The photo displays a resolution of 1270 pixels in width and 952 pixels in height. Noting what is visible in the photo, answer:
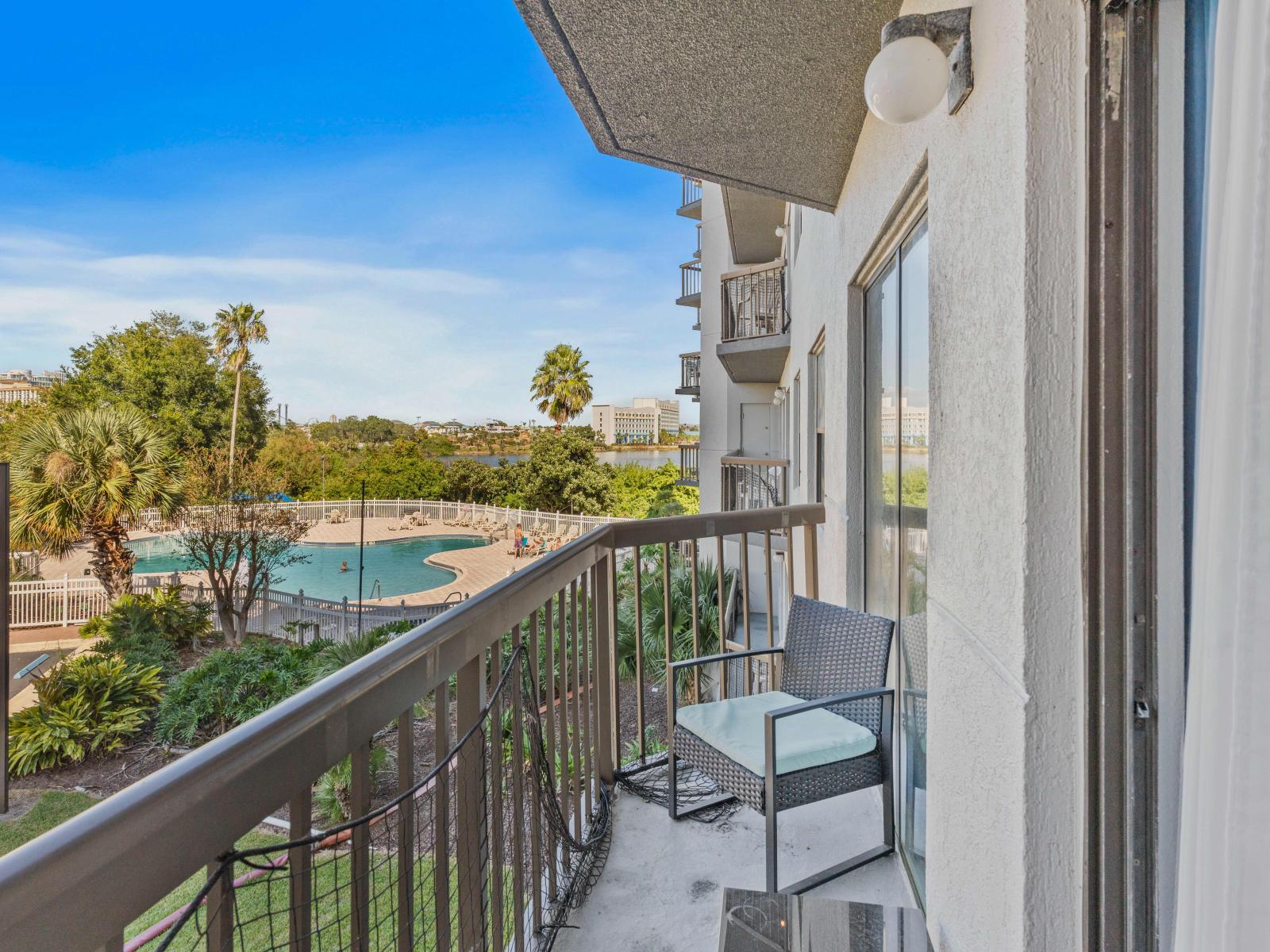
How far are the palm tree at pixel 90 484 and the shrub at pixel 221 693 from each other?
18.4 ft

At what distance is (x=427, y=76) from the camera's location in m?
46.0

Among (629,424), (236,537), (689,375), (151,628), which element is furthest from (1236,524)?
(629,424)

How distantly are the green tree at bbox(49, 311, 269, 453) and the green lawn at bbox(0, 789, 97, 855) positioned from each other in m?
19.2

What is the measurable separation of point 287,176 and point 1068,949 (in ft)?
186

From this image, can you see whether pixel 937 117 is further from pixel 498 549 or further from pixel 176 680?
pixel 498 549

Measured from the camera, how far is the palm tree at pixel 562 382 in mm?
27375

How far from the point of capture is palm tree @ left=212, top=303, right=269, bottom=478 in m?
25.2

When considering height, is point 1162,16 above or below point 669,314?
below

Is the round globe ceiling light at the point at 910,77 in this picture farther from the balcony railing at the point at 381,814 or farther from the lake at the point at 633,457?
the lake at the point at 633,457

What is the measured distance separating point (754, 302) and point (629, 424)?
2446 centimetres

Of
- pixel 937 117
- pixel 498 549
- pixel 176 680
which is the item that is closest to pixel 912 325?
pixel 937 117

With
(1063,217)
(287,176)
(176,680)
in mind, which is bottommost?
(176,680)

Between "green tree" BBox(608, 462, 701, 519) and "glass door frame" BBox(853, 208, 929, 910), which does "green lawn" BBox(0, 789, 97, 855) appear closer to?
"glass door frame" BBox(853, 208, 929, 910)

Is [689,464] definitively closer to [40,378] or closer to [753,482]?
[753,482]
